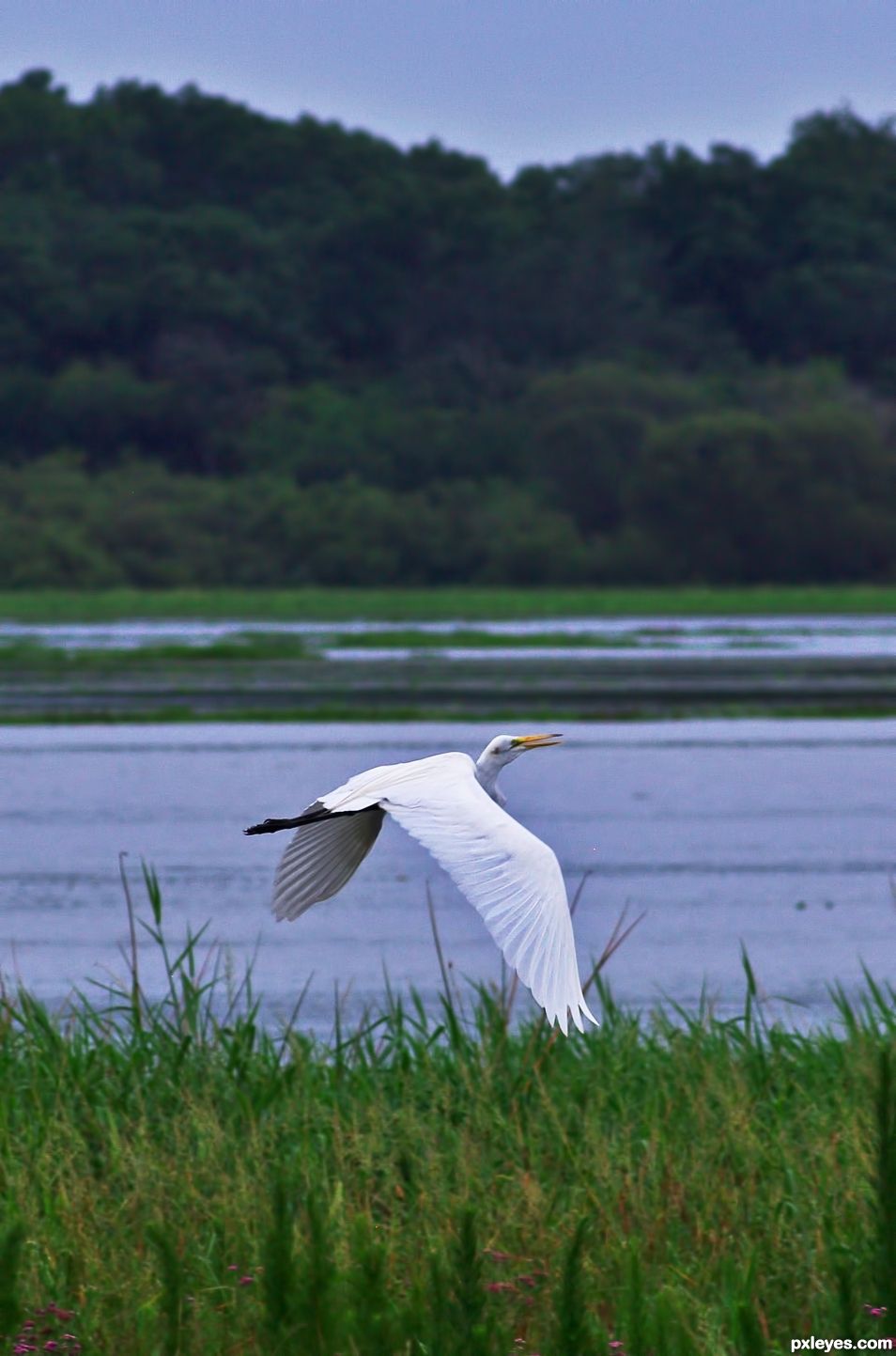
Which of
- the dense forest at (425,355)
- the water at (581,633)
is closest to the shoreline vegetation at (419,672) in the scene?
the water at (581,633)

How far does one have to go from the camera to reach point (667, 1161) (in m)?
5.63

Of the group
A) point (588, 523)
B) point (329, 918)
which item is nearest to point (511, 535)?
point (588, 523)

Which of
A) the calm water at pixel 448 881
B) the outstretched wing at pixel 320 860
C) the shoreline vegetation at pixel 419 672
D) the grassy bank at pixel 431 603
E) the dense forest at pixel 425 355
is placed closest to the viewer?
the outstretched wing at pixel 320 860

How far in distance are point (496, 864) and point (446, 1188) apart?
2081mm

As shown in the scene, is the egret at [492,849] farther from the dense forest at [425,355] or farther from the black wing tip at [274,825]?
the dense forest at [425,355]

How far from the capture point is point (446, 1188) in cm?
563

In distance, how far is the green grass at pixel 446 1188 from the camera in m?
A: 3.83

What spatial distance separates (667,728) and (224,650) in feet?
49.6

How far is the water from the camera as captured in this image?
39094mm

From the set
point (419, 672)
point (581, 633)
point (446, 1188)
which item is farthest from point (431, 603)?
point (446, 1188)

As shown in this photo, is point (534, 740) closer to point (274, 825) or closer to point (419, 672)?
point (274, 825)

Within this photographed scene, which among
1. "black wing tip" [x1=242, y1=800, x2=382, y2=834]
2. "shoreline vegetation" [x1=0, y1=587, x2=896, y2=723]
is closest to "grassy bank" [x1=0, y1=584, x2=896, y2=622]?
"shoreline vegetation" [x1=0, y1=587, x2=896, y2=723]

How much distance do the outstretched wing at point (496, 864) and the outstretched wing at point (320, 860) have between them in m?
0.41

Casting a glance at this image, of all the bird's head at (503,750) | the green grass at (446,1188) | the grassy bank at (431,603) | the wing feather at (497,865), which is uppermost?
the grassy bank at (431,603)
